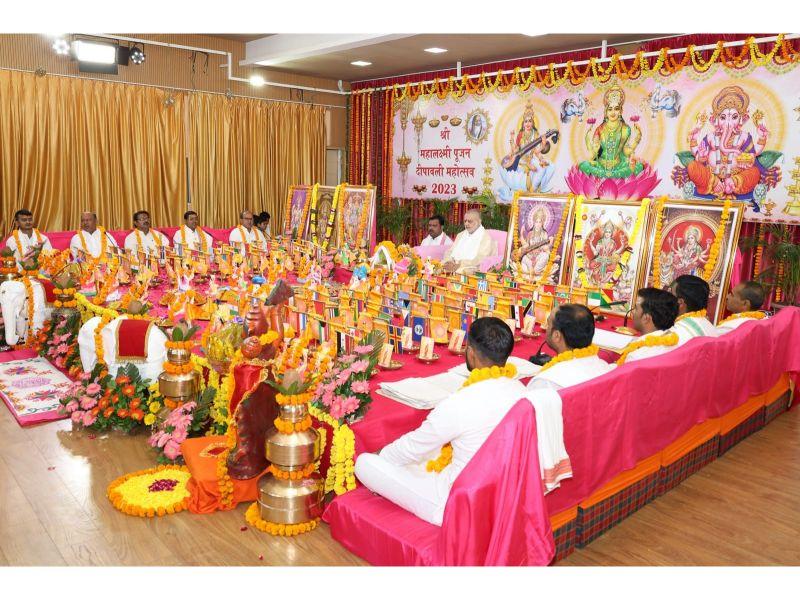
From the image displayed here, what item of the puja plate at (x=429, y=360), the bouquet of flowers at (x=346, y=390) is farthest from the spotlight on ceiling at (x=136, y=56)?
the bouquet of flowers at (x=346, y=390)

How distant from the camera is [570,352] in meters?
2.56

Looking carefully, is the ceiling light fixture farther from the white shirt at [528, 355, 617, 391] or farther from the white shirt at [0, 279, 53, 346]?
the white shirt at [528, 355, 617, 391]

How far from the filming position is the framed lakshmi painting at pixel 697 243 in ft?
14.8

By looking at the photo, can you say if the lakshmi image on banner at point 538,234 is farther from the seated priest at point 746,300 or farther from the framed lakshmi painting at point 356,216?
the framed lakshmi painting at point 356,216

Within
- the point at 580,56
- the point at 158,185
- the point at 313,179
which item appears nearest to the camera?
the point at 580,56

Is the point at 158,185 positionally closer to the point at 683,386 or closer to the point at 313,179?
the point at 313,179

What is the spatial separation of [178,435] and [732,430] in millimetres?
2925

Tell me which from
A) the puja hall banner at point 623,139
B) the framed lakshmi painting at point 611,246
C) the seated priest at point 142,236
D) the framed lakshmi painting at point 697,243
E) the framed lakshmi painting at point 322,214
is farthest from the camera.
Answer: the framed lakshmi painting at point 322,214

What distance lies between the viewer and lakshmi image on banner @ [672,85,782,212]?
17.7ft

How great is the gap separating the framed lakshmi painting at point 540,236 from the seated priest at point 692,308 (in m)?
1.66

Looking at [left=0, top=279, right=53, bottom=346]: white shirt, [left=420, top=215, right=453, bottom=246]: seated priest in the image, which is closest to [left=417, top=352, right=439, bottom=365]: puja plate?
[left=0, top=279, right=53, bottom=346]: white shirt

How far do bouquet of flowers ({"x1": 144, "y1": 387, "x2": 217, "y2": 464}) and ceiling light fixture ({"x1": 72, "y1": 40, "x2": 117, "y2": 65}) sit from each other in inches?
209

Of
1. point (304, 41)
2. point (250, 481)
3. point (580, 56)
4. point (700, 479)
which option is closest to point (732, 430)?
point (700, 479)

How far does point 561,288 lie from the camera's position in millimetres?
4039
